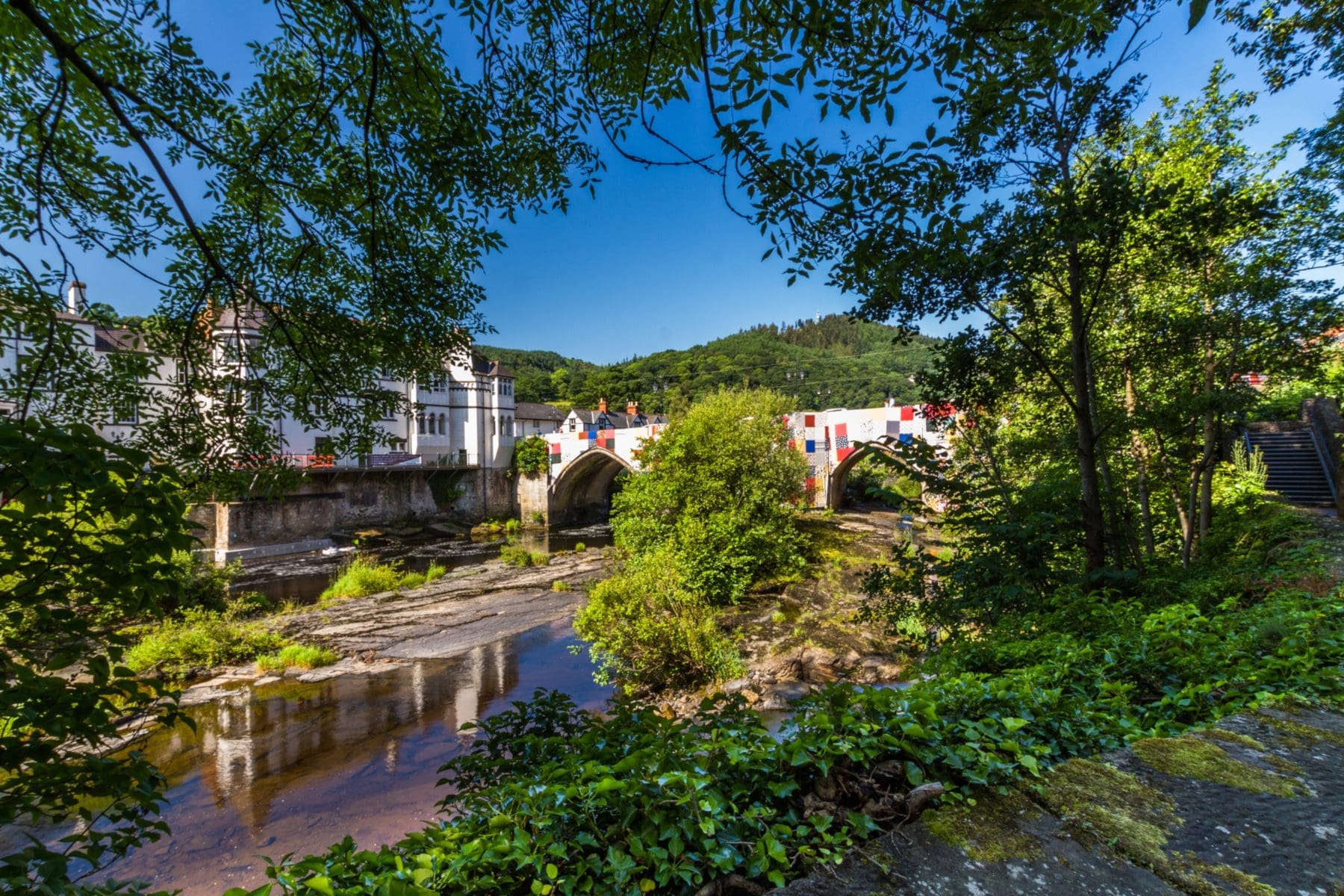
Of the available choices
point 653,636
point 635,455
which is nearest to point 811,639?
point 653,636

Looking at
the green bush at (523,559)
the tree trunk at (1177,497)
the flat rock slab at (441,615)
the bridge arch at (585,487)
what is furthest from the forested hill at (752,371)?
the tree trunk at (1177,497)

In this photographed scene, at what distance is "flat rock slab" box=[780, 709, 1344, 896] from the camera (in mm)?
1107

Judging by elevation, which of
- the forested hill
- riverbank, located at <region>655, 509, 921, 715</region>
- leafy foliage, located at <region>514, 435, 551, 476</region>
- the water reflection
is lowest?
the water reflection

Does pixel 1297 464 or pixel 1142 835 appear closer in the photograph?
pixel 1142 835

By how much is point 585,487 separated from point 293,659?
26.5 metres

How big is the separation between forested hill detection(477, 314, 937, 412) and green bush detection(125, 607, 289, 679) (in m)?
33.8

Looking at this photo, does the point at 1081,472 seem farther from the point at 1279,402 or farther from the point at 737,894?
the point at 1279,402

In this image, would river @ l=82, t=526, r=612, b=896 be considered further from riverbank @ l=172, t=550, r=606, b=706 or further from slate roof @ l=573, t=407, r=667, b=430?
slate roof @ l=573, t=407, r=667, b=430

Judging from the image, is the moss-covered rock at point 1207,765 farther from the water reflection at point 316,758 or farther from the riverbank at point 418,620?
the riverbank at point 418,620

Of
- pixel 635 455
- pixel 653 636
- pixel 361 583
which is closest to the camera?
pixel 653 636

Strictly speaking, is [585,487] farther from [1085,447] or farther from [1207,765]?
[1207,765]

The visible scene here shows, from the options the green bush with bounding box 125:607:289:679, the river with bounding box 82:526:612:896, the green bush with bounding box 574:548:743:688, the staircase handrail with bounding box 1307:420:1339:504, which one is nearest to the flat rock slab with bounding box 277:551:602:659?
the river with bounding box 82:526:612:896

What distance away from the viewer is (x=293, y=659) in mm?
A: 11586

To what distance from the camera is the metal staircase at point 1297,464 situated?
9.70 metres
